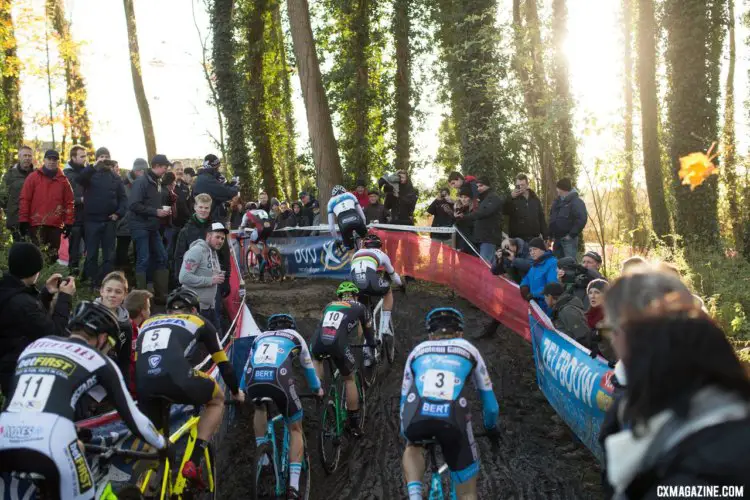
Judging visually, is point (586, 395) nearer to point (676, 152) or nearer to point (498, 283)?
point (498, 283)

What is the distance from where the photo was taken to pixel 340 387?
9.14 m

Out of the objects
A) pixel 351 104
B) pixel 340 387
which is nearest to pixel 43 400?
pixel 340 387

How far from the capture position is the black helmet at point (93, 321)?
5.05 meters

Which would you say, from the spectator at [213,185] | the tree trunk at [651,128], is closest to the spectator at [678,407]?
the spectator at [213,185]

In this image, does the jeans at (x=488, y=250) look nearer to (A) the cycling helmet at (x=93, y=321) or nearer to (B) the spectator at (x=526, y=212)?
(B) the spectator at (x=526, y=212)

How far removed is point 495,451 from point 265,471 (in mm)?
2420

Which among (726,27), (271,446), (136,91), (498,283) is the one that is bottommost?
(271,446)

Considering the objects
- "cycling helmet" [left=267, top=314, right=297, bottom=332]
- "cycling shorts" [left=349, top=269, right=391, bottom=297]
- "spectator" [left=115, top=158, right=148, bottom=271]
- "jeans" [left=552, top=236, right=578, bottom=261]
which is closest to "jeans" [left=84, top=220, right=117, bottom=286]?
A: "spectator" [left=115, top=158, right=148, bottom=271]

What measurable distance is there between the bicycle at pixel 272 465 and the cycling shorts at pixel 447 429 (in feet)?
6.19

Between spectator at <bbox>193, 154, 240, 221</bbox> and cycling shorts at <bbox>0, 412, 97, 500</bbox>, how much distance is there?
8.93 meters

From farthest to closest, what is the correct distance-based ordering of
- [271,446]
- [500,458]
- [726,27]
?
1. [726,27]
2. [500,458]
3. [271,446]

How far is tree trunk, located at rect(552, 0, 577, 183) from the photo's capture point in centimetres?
1488

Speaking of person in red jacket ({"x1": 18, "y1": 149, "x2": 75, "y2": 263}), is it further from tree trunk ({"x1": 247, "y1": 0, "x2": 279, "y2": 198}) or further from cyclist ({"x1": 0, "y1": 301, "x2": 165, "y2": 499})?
tree trunk ({"x1": 247, "y1": 0, "x2": 279, "y2": 198})

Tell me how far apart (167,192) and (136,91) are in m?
16.4
